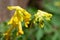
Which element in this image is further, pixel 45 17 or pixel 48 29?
pixel 48 29

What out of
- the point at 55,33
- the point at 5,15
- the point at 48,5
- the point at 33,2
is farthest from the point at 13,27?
the point at 33,2

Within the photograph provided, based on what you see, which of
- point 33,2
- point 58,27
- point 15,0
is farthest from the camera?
point 33,2

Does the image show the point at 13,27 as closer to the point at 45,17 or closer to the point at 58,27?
the point at 45,17

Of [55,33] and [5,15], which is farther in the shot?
[5,15]

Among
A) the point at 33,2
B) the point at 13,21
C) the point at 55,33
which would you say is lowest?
the point at 33,2

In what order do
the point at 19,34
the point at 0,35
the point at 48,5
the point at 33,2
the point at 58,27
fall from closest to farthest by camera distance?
the point at 19,34 → the point at 0,35 → the point at 58,27 → the point at 48,5 → the point at 33,2

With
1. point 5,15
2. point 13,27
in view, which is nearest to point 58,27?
point 13,27

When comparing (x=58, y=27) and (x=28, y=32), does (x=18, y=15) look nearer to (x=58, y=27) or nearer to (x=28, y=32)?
(x=28, y=32)

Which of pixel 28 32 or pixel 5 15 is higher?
pixel 28 32

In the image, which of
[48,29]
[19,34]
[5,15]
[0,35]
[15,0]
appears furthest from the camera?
[15,0]
